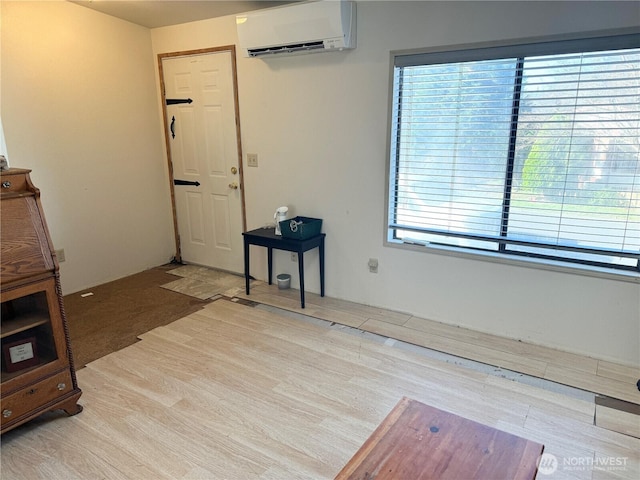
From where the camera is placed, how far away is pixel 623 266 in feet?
7.93

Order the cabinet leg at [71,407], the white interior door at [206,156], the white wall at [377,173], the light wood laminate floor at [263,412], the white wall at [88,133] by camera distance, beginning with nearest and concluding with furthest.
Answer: the light wood laminate floor at [263,412] < the cabinet leg at [71,407] < the white wall at [377,173] < the white wall at [88,133] < the white interior door at [206,156]

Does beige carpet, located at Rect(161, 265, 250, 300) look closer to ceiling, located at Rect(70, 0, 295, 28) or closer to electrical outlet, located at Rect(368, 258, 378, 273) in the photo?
electrical outlet, located at Rect(368, 258, 378, 273)

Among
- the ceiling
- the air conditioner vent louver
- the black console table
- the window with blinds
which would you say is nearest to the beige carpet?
the black console table

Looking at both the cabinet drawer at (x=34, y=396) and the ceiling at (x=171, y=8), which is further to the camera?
the ceiling at (x=171, y=8)

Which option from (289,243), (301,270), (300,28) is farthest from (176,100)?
(301,270)

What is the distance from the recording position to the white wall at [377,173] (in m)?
2.43

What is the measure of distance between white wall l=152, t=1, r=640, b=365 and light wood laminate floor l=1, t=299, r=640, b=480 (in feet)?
1.88

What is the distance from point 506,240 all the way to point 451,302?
59 cm

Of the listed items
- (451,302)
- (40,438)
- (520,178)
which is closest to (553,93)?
(520,178)

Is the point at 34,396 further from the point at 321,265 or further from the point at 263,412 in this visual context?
the point at 321,265

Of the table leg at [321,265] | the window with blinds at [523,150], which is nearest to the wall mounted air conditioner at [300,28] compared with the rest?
the window with blinds at [523,150]

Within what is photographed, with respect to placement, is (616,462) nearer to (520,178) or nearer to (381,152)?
(520,178)

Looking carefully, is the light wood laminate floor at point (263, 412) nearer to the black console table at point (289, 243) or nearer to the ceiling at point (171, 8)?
the black console table at point (289, 243)

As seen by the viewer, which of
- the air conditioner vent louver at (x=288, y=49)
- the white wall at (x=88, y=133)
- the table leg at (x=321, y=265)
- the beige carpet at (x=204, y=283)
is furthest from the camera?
the beige carpet at (x=204, y=283)
